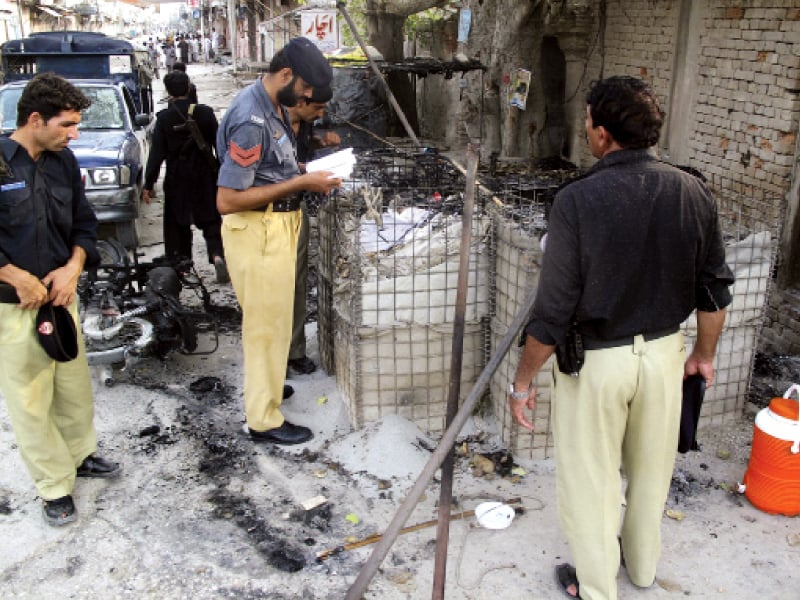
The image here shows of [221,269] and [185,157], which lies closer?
[185,157]

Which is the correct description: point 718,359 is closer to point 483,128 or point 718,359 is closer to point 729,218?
point 729,218

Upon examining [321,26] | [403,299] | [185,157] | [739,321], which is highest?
[321,26]

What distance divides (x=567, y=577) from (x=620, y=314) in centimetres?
128

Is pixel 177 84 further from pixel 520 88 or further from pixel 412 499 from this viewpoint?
pixel 412 499

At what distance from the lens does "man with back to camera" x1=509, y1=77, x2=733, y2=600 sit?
2.58 meters

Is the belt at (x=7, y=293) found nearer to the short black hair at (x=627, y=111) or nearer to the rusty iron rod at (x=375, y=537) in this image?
the rusty iron rod at (x=375, y=537)

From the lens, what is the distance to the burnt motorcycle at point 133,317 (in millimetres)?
5098

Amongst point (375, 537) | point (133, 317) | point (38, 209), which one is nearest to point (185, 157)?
point (133, 317)

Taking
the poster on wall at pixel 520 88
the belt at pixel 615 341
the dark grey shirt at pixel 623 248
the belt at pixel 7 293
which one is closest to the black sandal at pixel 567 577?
the belt at pixel 615 341

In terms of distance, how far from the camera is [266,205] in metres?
4.06

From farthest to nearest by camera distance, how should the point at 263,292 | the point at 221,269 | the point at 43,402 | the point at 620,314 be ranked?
the point at 221,269, the point at 263,292, the point at 43,402, the point at 620,314

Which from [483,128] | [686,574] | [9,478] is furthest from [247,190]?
[483,128]

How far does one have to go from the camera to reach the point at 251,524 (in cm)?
369

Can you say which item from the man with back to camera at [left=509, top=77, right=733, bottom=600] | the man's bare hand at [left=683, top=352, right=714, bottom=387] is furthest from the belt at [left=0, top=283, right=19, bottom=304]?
the man's bare hand at [left=683, top=352, right=714, bottom=387]
